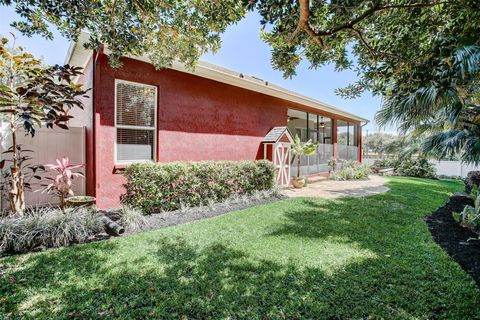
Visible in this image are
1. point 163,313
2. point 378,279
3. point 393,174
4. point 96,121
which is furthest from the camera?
point 393,174

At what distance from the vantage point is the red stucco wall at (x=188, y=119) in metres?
6.06

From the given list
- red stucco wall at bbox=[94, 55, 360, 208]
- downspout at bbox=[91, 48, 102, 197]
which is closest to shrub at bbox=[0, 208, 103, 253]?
downspout at bbox=[91, 48, 102, 197]

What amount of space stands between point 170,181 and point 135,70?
322 centimetres

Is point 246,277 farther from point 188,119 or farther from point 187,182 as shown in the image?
point 188,119

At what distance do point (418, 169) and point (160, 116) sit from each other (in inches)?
721

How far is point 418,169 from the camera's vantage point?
17.1 m

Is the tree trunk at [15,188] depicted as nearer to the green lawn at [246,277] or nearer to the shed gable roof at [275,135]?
the green lawn at [246,277]

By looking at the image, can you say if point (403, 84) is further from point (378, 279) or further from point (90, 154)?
point (90, 154)

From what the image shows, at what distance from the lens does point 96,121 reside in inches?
233

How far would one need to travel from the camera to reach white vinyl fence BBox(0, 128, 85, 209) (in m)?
6.02

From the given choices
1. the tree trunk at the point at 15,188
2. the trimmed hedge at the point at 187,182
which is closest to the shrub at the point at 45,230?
the tree trunk at the point at 15,188

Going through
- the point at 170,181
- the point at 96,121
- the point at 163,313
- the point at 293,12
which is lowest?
the point at 163,313

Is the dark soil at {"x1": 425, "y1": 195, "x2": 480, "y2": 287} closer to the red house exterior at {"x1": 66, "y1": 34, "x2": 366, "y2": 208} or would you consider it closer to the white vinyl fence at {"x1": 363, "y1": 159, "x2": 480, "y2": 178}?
the red house exterior at {"x1": 66, "y1": 34, "x2": 366, "y2": 208}

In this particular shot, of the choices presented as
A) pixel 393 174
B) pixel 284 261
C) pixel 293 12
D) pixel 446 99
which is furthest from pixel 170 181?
pixel 393 174
